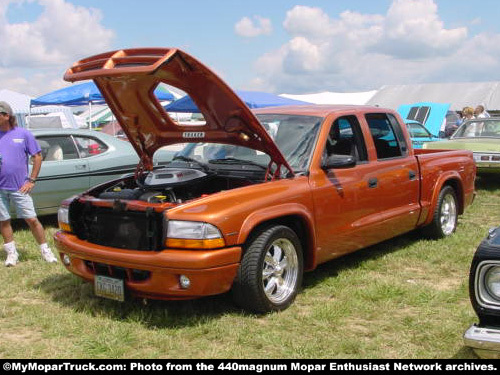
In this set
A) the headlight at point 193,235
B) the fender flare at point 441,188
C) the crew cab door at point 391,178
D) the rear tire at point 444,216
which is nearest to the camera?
the headlight at point 193,235

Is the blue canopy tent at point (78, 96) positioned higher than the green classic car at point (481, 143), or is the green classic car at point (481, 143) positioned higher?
the blue canopy tent at point (78, 96)

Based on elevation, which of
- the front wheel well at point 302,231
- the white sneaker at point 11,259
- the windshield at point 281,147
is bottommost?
the white sneaker at point 11,259

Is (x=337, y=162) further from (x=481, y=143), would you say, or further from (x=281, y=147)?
(x=481, y=143)

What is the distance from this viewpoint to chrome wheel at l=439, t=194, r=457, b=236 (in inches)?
268

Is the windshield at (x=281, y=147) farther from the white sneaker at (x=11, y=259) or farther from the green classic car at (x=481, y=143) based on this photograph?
the green classic car at (x=481, y=143)

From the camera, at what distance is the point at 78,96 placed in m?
16.1

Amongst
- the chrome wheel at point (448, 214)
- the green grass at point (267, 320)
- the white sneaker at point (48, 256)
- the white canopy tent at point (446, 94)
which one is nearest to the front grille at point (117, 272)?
the green grass at point (267, 320)

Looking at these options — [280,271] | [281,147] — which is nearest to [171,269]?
[280,271]

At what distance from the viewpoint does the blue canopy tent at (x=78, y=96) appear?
16016 mm

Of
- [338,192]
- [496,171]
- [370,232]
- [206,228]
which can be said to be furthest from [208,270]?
[496,171]

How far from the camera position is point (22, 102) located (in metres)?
24.3

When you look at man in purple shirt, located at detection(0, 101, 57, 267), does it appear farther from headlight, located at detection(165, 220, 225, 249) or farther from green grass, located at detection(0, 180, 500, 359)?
headlight, located at detection(165, 220, 225, 249)

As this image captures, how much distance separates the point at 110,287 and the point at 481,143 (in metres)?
8.51

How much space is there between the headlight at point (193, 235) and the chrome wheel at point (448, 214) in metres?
3.81
